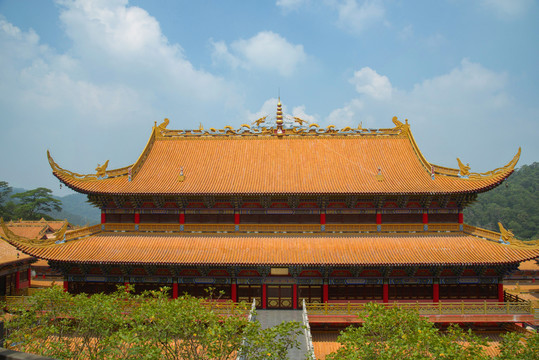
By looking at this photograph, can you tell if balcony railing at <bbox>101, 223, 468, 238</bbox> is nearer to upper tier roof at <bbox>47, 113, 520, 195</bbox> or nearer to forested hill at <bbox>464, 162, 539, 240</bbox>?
upper tier roof at <bbox>47, 113, 520, 195</bbox>

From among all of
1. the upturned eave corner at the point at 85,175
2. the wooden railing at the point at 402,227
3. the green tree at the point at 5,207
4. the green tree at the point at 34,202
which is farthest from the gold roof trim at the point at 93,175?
the green tree at the point at 34,202

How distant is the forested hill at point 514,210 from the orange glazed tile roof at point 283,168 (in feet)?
289

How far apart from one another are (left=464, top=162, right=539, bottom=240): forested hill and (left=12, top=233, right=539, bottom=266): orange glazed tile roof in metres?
89.8

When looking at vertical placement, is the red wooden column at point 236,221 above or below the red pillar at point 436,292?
above

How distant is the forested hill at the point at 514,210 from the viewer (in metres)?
112

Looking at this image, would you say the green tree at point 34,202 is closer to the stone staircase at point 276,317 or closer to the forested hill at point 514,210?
the stone staircase at point 276,317

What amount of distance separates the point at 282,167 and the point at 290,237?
4.71m

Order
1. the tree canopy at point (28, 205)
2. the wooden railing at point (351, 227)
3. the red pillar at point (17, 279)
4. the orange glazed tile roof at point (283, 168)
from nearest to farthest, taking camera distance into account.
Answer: the orange glazed tile roof at point (283, 168), the wooden railing at point (351, 227), the red pillar at point (17, 279), the tree canopy at point (28, 205)

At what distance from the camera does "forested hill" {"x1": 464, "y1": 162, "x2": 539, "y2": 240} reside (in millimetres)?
112250

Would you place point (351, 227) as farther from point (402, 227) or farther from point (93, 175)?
point (93, 175)

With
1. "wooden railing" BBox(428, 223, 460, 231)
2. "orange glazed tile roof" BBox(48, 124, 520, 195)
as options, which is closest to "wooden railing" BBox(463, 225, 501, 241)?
"wooden railing" BBox(428, 223, 460, 231)

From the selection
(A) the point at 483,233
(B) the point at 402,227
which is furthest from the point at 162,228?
(A) the point at 483,233

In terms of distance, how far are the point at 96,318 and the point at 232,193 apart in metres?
10.5

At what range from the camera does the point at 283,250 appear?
72.4 ft
